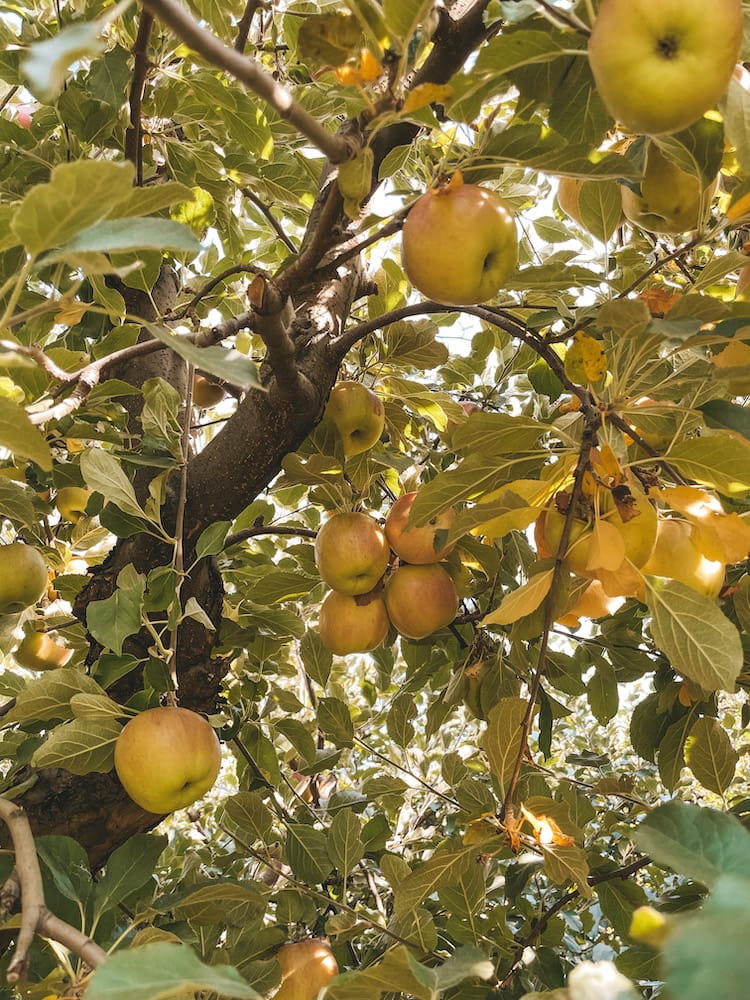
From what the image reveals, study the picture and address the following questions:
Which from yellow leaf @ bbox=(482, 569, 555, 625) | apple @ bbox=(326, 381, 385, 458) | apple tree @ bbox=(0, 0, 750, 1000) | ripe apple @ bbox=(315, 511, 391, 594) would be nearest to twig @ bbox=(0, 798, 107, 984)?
apple tree @ bbox=(0, 0, 750, 1000)

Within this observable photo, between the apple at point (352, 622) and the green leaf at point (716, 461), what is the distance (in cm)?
65

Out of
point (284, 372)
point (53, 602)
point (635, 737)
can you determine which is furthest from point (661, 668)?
point (53, 602)

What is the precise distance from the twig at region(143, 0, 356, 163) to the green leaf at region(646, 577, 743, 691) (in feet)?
2.17

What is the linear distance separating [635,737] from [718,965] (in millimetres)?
1431

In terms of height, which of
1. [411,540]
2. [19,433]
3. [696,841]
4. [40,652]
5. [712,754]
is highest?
[19,433]

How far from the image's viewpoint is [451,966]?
0.76 m

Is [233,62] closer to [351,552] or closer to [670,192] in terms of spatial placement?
[670,192]

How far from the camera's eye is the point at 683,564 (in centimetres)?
111

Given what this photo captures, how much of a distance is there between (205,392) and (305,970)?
4.41 feet

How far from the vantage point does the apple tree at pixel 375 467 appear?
27.8 inches

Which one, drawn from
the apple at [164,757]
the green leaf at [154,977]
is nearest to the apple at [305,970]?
the apple at [164,757]

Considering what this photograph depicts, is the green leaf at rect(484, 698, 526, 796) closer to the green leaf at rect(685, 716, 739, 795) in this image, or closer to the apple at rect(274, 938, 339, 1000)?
the green leaf at rect(685, 716, 739, 795)

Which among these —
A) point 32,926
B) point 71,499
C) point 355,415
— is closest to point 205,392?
point 71,499

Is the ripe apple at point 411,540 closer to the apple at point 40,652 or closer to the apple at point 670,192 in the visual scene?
the apple at point 670,192
